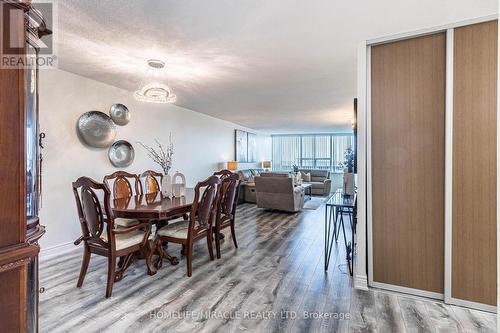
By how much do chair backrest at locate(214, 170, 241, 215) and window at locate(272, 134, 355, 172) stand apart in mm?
7918

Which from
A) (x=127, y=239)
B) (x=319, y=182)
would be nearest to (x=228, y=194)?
(x=127, y=239)

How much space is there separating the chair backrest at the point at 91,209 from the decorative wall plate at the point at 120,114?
192 centimetres

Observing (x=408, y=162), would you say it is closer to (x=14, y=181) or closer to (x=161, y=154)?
(x=14, y=181)

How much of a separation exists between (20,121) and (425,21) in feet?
9.06

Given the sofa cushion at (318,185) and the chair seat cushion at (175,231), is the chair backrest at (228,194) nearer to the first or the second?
the chair seat cushion at (175,231)

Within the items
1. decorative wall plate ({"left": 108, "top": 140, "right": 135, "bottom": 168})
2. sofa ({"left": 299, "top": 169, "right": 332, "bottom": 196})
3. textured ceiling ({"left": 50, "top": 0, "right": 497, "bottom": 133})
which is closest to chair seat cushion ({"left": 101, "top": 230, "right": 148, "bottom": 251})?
decorative wall plate ({"left": 108, "top": 140, "right": 135, "bottom": 168})

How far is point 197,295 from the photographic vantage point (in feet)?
7.56

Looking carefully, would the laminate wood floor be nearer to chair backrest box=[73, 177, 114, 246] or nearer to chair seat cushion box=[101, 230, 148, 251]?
chair seat cushion box=[101, 230, 148, 251]

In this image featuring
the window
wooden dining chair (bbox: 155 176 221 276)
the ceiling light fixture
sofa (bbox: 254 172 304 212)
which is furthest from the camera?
the window

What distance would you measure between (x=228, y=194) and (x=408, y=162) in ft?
6.91

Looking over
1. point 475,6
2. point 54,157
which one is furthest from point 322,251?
point 54,157

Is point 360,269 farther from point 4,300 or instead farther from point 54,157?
point 54,157

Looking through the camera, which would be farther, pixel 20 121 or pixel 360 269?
pixel 360 269

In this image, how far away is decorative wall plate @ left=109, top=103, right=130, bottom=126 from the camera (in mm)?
3941
